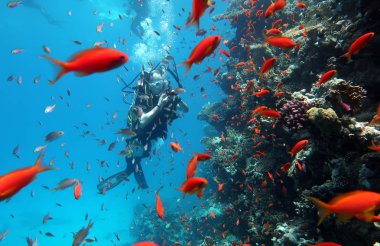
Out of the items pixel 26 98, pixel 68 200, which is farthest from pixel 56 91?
pixel 68 200

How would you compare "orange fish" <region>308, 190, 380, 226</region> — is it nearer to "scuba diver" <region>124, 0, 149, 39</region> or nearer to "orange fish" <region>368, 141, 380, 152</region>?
"orange fish" <region>368, 141, 380, 152</region>

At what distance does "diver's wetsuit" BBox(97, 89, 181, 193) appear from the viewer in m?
9.05

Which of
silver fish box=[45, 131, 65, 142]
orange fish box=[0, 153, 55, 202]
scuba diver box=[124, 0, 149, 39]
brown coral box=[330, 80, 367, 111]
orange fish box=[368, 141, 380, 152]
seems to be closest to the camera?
orange fish box=[0, 153, 55, 202]

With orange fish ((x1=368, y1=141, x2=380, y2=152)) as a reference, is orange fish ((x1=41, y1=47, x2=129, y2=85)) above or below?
above

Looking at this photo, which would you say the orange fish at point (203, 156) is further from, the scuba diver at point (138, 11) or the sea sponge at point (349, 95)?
the scuba diver at point (138, 11)

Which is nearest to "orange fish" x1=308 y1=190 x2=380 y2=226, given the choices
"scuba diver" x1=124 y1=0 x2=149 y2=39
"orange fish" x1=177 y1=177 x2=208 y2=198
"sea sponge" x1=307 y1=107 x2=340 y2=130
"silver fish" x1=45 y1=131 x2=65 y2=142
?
"orange fish" x1=177 y1=177 x2=208 y2=198

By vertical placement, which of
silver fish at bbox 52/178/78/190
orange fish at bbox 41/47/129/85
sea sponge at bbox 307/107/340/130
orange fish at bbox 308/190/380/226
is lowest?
silver fish at bbox 52/178/78/190

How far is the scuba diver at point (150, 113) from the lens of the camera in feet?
28.5

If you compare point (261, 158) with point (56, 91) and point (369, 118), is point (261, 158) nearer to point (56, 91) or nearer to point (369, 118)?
point (369, 118)

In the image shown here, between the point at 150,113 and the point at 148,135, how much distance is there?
52.8 inches

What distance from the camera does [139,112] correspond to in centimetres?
840

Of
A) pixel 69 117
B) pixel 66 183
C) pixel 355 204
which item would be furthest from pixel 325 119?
pixel 69 117

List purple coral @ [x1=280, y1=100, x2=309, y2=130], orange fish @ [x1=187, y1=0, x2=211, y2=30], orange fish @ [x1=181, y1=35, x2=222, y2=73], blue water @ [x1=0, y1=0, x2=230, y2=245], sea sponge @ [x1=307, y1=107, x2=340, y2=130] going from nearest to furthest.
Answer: orange fish @ [x1=187, y1=0, x2=211, y2=30]
orange fish @ [x1=181, y1=35, x2=222, y2=73]
sea sponge @ [x1=307, y1=107, x2=340, y2=130]
purple coral @ [x1=280, y1=100, x2=309, y2=130]
blue water @ [x1=0, y1=0, x2=230, y2=245]

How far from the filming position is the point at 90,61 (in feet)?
7.52
